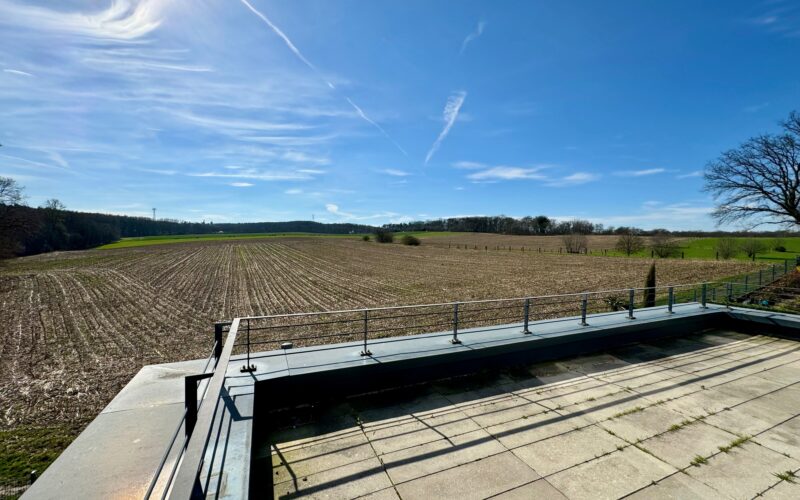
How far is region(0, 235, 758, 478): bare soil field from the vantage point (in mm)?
10117

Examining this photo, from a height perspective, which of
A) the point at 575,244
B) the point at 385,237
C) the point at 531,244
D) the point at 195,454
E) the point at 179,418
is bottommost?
the point at 179,418

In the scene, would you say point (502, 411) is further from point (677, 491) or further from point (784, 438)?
point (784, 438)

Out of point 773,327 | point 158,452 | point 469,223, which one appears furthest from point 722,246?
point 469,223

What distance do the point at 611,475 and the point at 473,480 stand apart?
1.49m

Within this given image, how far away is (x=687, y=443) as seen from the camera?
4.40 meters

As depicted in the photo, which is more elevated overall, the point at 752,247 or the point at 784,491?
the point at 752,247

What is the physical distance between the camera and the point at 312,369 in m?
5.16

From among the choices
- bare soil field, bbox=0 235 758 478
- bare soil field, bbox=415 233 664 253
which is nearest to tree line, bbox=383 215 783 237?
bare soil field, bbox=415 233 664 253

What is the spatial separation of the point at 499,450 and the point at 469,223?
142419 millimetres

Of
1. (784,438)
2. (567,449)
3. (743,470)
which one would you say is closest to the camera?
(743,470)

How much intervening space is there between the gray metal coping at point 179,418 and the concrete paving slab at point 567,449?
1.94 meters

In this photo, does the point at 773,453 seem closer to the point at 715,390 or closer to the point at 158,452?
the point at 715,390

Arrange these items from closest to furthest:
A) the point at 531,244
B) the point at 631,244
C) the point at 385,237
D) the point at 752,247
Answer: the point at 752,247
the point at 631,244
the point at 531,244
the point at 385,237

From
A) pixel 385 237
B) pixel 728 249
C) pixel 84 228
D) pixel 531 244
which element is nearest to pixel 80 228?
pixel 84 228
